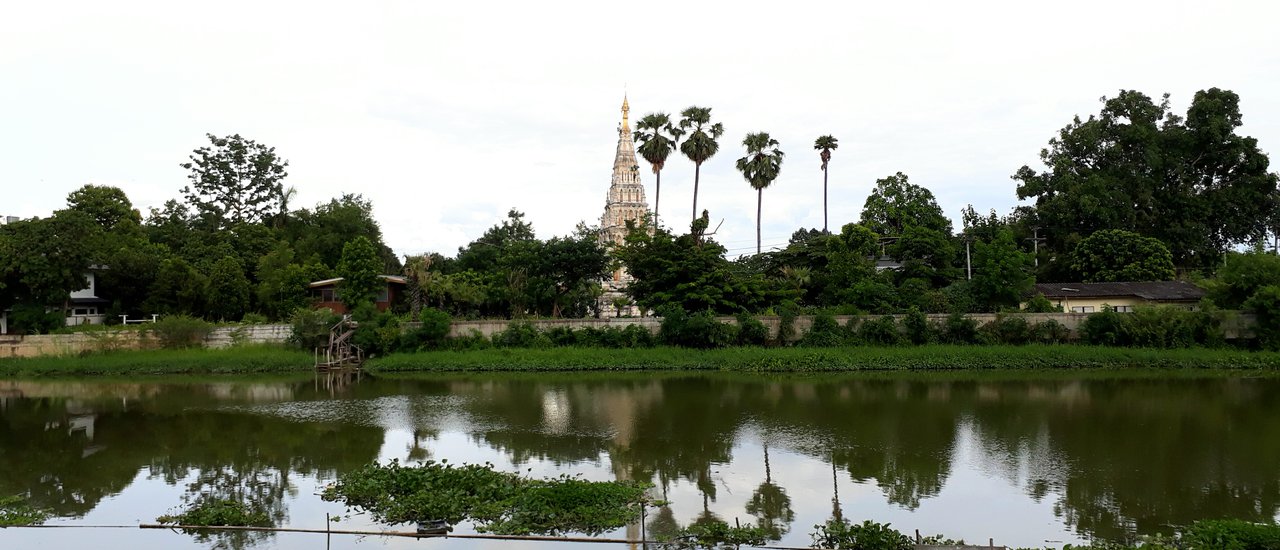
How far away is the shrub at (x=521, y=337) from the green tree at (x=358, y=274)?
351 inches

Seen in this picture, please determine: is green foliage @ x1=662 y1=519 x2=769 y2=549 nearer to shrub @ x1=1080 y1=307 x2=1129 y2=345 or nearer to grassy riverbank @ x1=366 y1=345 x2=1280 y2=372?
grassy riverbank @ x1=366 y1=345 x2=1280 y2=372

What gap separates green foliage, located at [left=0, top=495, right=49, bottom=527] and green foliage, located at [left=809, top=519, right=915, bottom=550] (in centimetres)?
1171

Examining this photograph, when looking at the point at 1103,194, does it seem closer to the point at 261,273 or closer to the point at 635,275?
the point at 635,275

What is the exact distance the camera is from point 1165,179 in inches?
1903

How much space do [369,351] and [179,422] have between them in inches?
558

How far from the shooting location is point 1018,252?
118 ft

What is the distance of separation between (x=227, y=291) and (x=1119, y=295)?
42.3 metres

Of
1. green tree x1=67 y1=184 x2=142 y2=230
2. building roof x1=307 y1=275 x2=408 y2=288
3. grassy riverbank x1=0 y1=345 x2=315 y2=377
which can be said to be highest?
green tree x1=67 y1=184 x2=142 y2=230

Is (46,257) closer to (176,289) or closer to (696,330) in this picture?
(176,289)

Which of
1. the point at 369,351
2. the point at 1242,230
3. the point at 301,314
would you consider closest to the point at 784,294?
the point at 369,351

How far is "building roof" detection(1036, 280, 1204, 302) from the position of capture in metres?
35.7

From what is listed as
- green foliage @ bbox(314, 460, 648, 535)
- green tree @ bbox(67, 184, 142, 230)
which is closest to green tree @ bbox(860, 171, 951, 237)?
green foliage @ bbox(314, 460, 648, 535)

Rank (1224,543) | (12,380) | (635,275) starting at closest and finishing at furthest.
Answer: (1224,543), (12,380), (635,275)

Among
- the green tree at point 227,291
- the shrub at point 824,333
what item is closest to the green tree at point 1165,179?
the shrub at point 824,333
